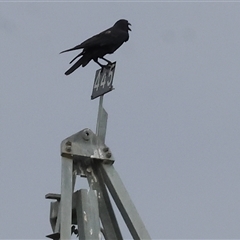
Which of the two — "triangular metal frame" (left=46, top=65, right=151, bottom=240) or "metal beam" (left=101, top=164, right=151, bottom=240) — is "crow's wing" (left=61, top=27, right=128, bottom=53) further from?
"metal beam" (left=101, top=164, right=151, bottom=240)

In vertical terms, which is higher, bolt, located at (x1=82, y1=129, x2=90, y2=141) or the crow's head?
the crow's head

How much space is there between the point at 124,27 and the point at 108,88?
3.00 m

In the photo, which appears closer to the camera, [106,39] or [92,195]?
[92,195]

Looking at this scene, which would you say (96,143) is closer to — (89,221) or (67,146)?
(67,146)

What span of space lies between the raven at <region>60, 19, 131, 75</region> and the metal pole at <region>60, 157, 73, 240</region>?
7.05ft

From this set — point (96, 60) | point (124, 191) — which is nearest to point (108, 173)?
point (124, 191)

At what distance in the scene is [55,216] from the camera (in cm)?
396

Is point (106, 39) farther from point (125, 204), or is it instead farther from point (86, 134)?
point (125, 204)

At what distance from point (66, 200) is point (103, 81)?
3.26 feet

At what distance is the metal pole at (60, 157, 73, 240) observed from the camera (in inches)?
141

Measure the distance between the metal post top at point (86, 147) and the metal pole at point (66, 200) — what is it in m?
0.07

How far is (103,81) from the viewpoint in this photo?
173 inches

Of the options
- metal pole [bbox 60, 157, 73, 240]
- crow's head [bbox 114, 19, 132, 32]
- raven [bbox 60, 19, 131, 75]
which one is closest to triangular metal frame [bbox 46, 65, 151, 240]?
metal pole [bbox 60, 157, 73, 240]

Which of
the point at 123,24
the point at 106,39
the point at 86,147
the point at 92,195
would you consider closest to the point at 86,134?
the point at 86,147
